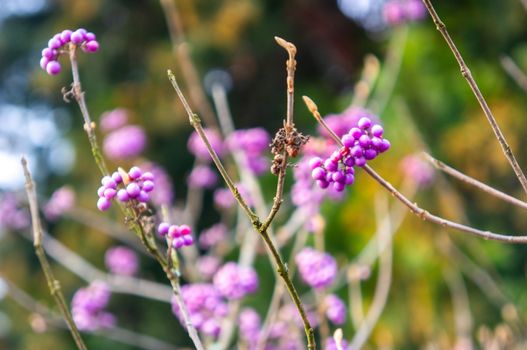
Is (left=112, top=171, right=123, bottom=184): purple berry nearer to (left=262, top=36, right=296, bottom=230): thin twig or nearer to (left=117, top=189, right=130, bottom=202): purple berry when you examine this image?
(left=117, top=189, right=130, bottom=202): purple berry

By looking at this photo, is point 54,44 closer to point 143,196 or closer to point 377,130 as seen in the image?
point 143,196

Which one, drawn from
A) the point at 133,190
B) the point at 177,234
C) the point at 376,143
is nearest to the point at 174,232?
the point at 177,234

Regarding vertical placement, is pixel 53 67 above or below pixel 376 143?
above

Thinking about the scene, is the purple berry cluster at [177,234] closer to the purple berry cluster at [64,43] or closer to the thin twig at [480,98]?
the purple berry cluster at [64,43]

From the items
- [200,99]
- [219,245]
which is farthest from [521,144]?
[200,99]

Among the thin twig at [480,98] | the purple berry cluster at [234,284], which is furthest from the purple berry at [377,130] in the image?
the purple berry cluster at [234,284]

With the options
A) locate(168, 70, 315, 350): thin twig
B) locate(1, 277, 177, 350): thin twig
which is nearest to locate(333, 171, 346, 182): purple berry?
locate(168, 70, 315, 350): thin twig

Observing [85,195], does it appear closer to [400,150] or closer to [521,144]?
[400,150]
